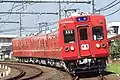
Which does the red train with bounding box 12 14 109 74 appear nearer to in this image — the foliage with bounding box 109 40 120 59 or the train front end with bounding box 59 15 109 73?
the train front end with bounding box 59 15 109 73

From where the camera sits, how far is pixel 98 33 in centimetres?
2014

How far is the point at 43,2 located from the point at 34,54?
21.7 ft

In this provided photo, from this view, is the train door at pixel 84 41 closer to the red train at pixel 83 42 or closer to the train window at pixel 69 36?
the red train at pixel 83 42

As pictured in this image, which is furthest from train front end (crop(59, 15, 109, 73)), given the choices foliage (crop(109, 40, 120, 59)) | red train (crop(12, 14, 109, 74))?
foliage (crop(109, 40, 120, 59))

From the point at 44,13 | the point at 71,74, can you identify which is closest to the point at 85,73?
the point at 71,74

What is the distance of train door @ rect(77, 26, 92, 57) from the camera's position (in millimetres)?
19703

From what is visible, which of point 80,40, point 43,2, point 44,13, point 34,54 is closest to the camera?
point 80,40

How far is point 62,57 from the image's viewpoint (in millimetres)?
20047

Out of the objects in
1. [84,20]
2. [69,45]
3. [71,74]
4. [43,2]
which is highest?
[43,2]

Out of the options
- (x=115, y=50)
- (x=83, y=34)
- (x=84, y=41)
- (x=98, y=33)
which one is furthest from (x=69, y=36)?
(x=115, y=50)

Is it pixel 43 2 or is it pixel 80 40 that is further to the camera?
pixel 43 2

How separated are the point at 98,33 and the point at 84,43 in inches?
38.4

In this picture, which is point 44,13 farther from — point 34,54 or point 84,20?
point 84,20

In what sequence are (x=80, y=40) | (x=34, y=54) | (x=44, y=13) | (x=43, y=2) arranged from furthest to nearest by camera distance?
(x=44, y=13) → (x=34, y=54) → (x=43, y=2) → (x=80, y=40)
